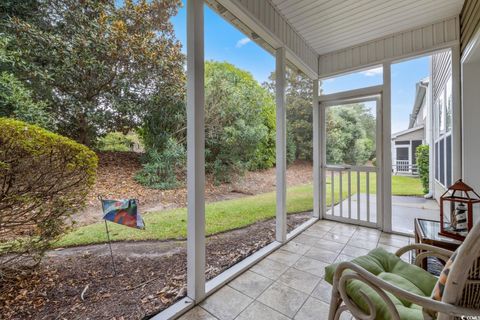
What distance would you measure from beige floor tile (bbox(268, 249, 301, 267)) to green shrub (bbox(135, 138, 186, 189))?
1.43 metres

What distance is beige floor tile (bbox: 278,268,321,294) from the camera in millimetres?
1898

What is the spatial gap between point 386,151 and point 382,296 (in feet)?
9.51

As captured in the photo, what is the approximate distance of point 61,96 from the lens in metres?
1.43

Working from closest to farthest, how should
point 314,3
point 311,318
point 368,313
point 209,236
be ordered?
1. point 368,313
2. point 311,318
3. point 314,3
4. point 209,236

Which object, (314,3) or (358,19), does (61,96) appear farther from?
(358,19)

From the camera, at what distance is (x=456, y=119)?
2.62 metres

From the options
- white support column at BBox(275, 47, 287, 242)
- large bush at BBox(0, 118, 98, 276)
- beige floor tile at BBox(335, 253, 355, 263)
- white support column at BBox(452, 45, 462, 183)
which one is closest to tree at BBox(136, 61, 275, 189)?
large bush at BBox(0, 118, 98, 276)

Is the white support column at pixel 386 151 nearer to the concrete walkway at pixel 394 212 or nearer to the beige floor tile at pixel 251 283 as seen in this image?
the concrete walkway at pixel 394 212

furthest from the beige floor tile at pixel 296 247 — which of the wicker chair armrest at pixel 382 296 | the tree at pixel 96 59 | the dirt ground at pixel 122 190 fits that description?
the tree at pixel 96 59

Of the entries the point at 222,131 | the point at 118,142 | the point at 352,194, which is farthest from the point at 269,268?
the point at 352,194

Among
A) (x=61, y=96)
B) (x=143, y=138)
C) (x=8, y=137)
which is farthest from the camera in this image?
(x=143, y=138)

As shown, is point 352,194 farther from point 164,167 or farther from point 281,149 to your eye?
point 164,167

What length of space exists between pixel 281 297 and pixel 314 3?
10.4 ft

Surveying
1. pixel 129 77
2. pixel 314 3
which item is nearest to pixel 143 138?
pixel 129 77
